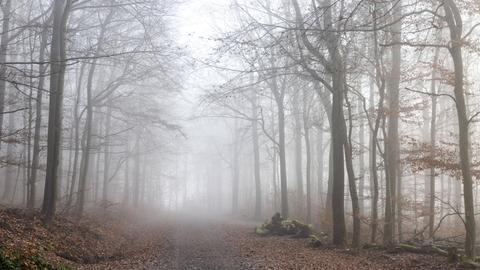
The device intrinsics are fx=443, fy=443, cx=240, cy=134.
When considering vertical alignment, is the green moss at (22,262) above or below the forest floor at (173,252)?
above

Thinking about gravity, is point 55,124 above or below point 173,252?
above

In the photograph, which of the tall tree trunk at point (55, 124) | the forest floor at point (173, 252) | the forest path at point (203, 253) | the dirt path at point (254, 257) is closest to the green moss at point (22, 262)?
the forest floor at point (173, 252)

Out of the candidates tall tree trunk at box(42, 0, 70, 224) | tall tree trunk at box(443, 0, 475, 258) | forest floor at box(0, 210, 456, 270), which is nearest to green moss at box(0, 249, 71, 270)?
forest floor at box(0, 210, 456, 270)

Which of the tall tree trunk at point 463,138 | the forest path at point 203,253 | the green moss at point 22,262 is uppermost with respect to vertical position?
the tall tree trunk at point 463,138

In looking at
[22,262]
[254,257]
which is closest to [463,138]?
[254,257]

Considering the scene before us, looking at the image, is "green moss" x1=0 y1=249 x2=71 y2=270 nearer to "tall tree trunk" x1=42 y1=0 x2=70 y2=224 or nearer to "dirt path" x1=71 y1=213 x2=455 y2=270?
"dirt path" x1=71 y1=213 x2=455 y2=270

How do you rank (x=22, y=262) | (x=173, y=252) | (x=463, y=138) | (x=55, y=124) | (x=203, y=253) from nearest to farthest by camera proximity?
(x=22, y=262)
(x=463, y=138)
(x=203, y=253)
(x=173, y=252)
(x=55, y=124)

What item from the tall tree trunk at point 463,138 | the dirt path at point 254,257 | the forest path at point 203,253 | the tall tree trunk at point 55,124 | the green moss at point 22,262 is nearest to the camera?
the green moss at point 22,262

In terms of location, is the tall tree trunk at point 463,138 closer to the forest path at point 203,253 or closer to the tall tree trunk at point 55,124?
the forest path at point 203,253

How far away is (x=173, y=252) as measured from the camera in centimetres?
1312

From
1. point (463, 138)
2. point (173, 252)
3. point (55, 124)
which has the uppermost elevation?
point (55, 124)

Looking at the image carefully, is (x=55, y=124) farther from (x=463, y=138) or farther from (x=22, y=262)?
(x=463, y=138)

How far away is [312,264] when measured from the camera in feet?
35.5

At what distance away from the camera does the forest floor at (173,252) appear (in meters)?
10.5
